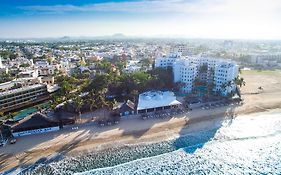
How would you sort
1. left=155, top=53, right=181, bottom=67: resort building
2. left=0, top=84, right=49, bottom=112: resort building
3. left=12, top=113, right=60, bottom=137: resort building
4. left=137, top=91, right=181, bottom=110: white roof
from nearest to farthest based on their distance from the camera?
left=12, top=113, right=60, bottom=137: resort building < left=137, top=91, right=181, bottom=110: white roof < left=0, top=84, right=49, bottom=112: resort building < left=155, top=53, right=181, bottom=67: resort building

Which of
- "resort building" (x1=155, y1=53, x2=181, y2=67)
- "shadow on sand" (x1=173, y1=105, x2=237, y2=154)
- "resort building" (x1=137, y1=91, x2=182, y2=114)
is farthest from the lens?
"resort building" (x1=155, y1=53, x2=181, y2=67)

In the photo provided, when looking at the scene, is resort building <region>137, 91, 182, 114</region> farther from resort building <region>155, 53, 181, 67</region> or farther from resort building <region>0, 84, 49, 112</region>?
resort building <region>0, 84, 49, 112</region>

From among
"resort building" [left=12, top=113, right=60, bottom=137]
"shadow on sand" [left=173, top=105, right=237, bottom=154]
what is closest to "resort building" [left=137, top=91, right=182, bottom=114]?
"shadow on sand" [left=173, top=105, right=237, bottom=154]

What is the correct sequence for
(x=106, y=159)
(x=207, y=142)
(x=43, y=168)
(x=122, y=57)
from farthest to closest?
(x=122, y=57), (x=207, y=142), (x=106, y=159), (x=43, y=168)

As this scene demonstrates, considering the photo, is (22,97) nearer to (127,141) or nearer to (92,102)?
(92,102)

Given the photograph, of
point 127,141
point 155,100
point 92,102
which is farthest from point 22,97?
point 155,100

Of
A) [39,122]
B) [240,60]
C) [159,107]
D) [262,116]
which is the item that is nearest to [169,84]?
[159,107]

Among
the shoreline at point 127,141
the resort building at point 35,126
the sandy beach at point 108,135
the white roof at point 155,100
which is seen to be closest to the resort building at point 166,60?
the white roof at point 155,100

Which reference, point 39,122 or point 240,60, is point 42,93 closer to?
point 39,122
